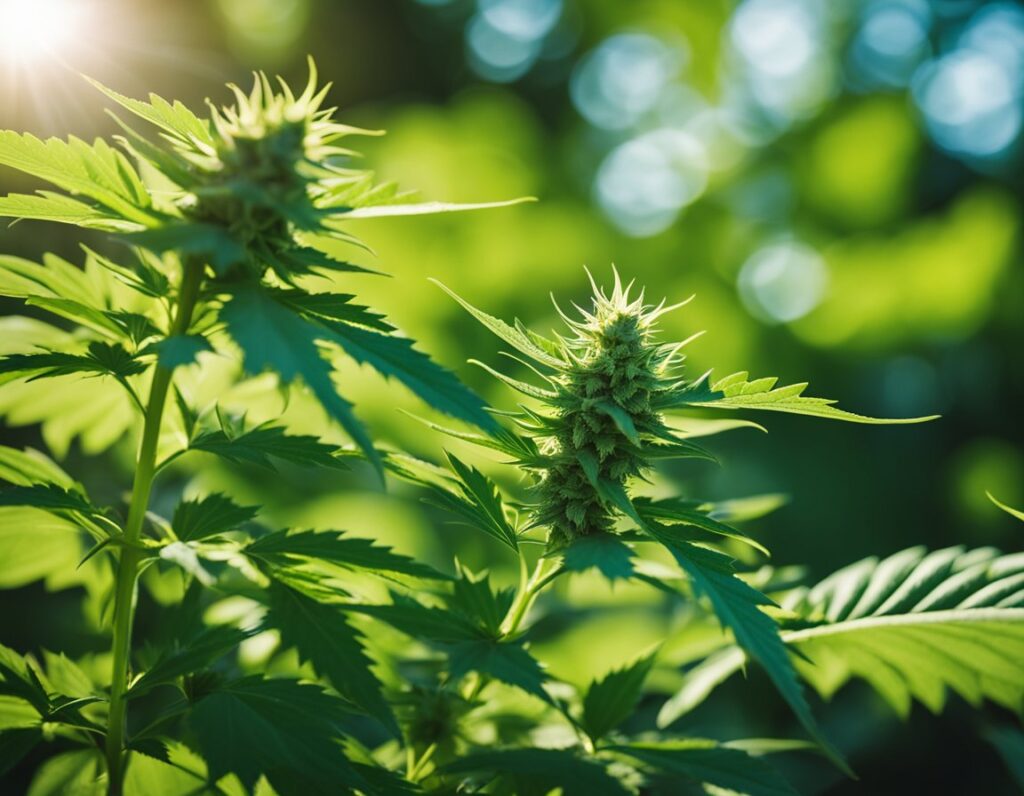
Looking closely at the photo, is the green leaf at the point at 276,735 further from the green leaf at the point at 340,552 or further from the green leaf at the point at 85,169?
the green leaf at the point at 85,169

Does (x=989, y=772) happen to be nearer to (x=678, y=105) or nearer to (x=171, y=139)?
(x=171, y=139)

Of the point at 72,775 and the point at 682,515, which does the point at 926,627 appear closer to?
the point at 682,515

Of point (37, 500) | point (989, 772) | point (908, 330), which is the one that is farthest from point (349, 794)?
point (908, 330)

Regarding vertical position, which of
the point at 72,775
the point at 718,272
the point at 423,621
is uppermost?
the point at 718,272

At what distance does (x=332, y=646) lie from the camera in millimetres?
635

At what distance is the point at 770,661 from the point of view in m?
0.53

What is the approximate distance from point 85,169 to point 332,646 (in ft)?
1.30

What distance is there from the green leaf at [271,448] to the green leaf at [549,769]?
269mm

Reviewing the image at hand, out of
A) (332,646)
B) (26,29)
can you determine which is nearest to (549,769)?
(332,646)

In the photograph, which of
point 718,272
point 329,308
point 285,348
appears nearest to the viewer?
point 285,348

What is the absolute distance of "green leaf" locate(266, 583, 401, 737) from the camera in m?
0.61

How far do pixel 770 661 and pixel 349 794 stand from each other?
0.33 meters

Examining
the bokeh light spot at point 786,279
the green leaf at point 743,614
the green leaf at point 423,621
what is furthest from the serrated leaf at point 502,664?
the bokeh light spot at point 786,279

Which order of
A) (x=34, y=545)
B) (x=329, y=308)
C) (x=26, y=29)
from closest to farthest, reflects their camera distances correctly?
(x=329, y=308) < (x=34, y=545) < (x=26, y=29)
